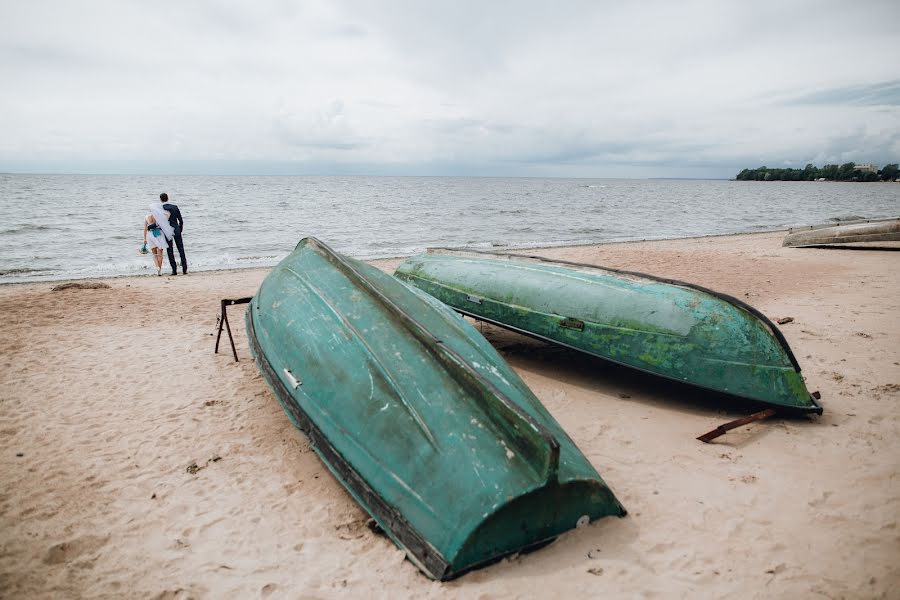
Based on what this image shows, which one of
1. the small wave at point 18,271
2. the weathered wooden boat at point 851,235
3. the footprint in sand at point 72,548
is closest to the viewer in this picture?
the footprint in sand at point 72,548

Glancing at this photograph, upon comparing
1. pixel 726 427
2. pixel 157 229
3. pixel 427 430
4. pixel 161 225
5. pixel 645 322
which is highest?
pixel 161 225

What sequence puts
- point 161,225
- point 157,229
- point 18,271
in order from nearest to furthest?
1. point 161,225
2. point 157,229
3. point 18,271

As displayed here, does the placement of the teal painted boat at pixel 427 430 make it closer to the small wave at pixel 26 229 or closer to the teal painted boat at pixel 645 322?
the teal painted boat at pixel 645 322

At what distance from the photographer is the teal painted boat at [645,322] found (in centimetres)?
489

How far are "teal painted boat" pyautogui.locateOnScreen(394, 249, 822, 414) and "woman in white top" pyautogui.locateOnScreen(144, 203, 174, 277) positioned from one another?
757cm

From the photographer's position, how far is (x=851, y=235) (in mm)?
16750

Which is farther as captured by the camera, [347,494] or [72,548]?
[347,494]

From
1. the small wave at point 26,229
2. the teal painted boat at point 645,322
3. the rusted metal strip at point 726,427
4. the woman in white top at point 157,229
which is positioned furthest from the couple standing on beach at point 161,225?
the small wave at point 26,229

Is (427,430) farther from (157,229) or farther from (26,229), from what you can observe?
(26,229)

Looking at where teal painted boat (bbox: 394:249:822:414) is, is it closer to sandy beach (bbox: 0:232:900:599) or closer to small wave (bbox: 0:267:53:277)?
sandy beach (bbox: 0:232:900:599)

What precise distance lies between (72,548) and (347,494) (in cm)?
179

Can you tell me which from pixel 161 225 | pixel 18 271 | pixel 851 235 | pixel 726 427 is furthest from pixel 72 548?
pixel 851 235

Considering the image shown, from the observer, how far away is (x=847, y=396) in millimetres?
5414

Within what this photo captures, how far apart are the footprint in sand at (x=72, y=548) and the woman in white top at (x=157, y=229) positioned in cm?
928
